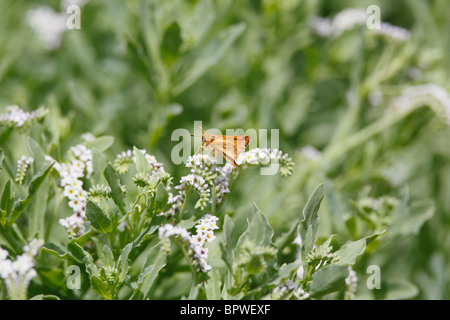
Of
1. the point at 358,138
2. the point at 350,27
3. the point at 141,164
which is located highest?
the point at 350,27

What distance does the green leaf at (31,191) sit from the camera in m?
0.85

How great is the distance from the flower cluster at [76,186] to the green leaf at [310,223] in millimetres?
376

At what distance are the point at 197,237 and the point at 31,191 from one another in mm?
290

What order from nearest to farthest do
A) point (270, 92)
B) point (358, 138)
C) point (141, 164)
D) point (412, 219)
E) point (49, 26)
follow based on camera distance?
point (141, 164) → point (412, 219) → point (358, 138) → point (270, 92) → point (49, 26)

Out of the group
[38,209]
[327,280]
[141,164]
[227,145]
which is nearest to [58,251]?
[38,209]

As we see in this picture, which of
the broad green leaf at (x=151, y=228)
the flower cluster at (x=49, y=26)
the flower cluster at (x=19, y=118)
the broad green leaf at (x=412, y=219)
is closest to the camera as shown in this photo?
the broad green leaf at (x=151, y=228)

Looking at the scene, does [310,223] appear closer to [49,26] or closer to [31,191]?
[31,191]

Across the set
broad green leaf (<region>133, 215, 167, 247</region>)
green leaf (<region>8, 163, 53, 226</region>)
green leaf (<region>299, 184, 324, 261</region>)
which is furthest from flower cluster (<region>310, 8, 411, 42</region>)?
green leaf (<region>8, 163, 53, 226</region>)

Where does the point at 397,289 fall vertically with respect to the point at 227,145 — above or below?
below

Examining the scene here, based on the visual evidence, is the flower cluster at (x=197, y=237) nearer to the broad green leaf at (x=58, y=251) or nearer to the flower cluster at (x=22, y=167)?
the broad green leaf at (x=58, y=251)

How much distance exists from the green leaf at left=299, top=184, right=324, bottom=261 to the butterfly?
0.17 m

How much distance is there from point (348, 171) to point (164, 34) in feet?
2.15

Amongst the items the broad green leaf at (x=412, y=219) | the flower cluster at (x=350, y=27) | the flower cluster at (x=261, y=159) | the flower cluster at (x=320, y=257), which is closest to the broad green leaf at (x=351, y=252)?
the flower cluster at (x=320, y=257)

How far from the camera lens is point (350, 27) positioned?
65.3 inches
